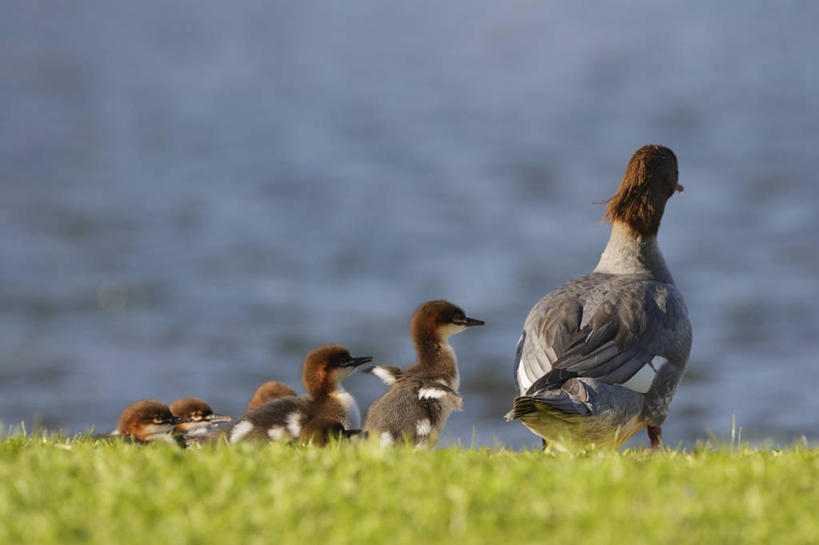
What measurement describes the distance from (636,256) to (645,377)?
1.38 metres

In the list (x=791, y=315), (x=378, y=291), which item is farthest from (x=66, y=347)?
(x=791, y=315)

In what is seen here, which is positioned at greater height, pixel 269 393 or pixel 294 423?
pixel 269 393

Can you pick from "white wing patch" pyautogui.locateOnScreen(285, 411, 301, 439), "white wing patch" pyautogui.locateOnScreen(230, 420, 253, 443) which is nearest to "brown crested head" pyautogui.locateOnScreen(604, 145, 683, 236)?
"white wing patch" pyautogui.locateOnScreen(285, 411, 301, 439)

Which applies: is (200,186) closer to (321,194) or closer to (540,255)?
(321,194)

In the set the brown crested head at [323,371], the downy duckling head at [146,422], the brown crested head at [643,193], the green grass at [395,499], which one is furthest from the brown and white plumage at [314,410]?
the brown crested head at [643,193]

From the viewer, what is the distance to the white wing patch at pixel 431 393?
7887 millimetres

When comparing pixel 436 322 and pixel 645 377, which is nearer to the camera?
pixel 645 377

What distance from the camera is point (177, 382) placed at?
19703mm

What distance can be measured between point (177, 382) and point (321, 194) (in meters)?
13.2

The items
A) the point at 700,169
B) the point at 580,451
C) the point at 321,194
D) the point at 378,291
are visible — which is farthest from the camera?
the point at 700,169

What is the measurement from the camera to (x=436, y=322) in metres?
8.70

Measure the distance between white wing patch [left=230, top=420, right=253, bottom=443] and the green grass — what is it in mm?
2080

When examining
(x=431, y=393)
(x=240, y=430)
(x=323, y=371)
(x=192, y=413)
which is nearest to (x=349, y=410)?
(x=323, y=371)

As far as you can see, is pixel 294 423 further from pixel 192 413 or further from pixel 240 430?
pixel 192 413
